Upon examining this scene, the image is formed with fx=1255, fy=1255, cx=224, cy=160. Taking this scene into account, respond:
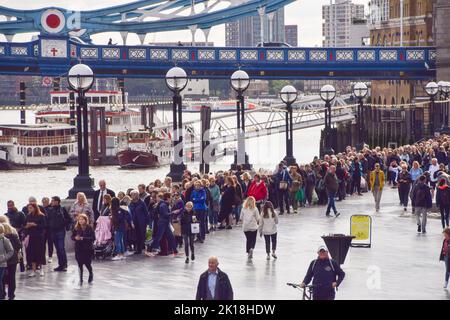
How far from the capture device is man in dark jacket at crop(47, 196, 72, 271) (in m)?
20.0

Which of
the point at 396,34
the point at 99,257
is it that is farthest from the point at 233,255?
the point at 396,34

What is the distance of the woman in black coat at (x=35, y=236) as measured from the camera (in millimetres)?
19453

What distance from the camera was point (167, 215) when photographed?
70.5 ft

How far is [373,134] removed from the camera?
264 feet

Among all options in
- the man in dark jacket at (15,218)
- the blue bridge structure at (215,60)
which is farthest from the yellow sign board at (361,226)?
the blue bridge structure at (215,60)

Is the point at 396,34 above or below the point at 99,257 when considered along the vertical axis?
above

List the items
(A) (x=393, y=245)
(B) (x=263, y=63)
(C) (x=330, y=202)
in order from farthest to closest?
(B) (x=263, y=63) < (C) (x=330, y=202) < (A) (x=393, y=245)

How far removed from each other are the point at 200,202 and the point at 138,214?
1954 millimetres

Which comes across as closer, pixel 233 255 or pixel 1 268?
→ pixel 1 268

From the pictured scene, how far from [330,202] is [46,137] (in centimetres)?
5149

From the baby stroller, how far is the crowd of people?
0.05 ft

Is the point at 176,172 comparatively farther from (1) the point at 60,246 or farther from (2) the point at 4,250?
(2) the point at 4,250

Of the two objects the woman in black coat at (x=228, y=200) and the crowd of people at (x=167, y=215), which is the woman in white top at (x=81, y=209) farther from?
the woman in black coat at (x=228, y=200)

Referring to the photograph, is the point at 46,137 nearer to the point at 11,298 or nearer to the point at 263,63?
the point at 263,63
